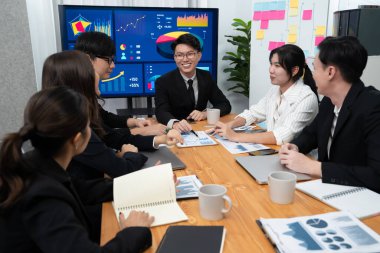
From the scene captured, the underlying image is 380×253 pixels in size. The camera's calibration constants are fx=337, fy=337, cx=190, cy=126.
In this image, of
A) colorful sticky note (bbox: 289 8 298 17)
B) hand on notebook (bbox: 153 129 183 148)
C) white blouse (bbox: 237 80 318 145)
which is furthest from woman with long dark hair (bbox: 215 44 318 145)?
colorful sticky note (bbox: 289 8 298 17)

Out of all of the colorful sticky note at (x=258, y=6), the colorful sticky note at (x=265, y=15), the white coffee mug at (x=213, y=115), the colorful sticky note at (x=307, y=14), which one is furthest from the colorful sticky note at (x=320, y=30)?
the white coffee mug at (x=213, y=115)

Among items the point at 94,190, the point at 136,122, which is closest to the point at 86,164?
the point at 94,190

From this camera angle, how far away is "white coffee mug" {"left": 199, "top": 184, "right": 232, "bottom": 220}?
0.96 m

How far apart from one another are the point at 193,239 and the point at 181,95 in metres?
1.78

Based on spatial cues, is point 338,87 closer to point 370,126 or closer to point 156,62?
point 370,126

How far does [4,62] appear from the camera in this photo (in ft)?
8.59

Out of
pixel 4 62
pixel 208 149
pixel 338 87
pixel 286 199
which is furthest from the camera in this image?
pixel 4 62

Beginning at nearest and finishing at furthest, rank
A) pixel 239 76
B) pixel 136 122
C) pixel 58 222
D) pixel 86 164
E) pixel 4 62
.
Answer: pixel 58 222 < pixel 86 164 < pixel 136 122 < pixel 4 62 < pixel 239 76

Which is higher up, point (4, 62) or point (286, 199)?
point (4, 62)

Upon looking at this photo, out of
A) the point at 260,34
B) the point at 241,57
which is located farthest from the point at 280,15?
the point at 241,57

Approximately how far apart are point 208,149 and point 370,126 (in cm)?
70

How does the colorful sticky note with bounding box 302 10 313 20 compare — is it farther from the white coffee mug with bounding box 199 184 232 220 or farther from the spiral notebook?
the white coffee mug with bounding box 199 184 232 220

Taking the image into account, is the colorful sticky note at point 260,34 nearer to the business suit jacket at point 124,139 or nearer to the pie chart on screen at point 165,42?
the pie chart on screen at point 165,42

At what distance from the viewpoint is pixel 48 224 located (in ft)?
2.53
